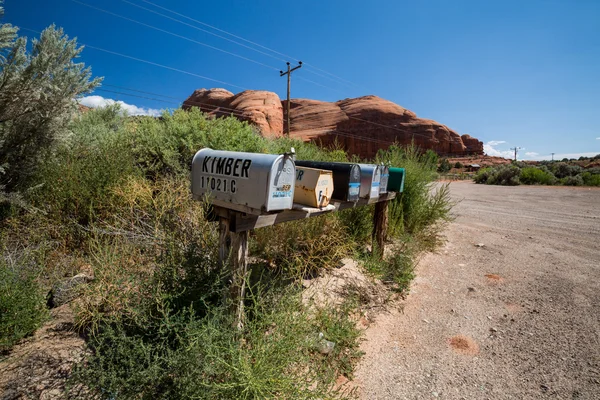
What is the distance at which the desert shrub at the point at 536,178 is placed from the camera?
53.1 feet

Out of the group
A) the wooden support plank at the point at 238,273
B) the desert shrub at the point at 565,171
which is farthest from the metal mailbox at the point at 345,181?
the desert shrub at the point at 565,171

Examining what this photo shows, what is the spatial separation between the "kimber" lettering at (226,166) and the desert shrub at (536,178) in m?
20.3

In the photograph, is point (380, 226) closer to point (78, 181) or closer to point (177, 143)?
point (177, 143)

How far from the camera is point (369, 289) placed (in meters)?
3.15

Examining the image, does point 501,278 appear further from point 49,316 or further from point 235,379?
point 49,316

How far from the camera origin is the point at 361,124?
138ft

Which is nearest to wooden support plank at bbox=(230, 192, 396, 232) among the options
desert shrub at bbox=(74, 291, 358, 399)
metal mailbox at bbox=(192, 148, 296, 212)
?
metal mailbox at bbox=(192, 148, 296, 212)

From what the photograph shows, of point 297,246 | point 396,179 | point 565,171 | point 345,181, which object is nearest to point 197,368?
point 345,181

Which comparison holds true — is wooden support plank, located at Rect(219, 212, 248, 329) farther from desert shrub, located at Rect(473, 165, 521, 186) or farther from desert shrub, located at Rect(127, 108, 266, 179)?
desert shrub, located at Rect(473, 165, 521, 186)

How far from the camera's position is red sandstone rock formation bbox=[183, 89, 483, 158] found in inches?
1551

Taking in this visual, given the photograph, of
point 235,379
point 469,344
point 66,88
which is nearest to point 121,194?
point 66,88

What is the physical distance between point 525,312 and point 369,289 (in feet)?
5.40

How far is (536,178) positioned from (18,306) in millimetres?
21599

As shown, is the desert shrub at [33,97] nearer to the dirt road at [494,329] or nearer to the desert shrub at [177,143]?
the desert shrub at [177,143]
